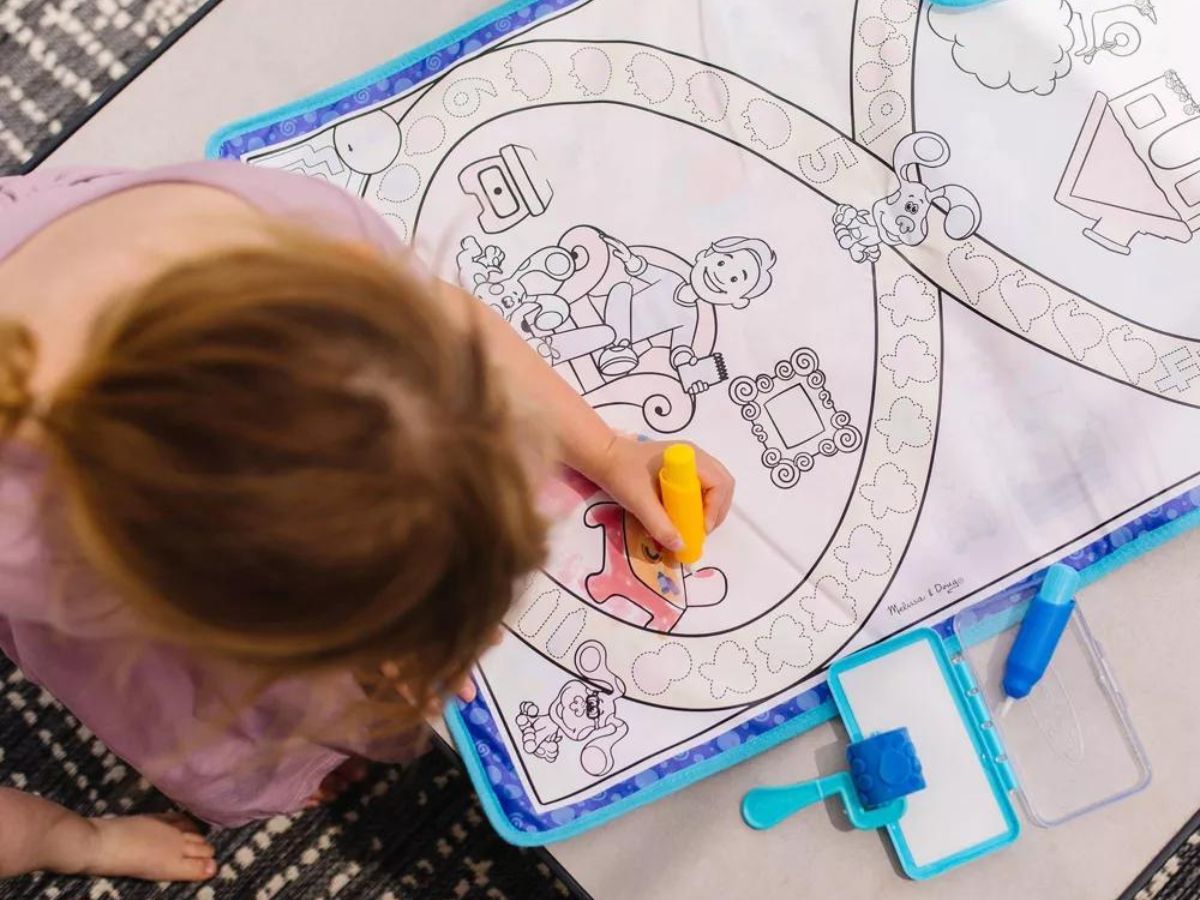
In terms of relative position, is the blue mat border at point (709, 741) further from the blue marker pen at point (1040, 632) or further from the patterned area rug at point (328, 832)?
the patterned area rug at point (328, 832)

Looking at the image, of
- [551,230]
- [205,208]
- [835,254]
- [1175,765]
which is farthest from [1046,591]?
[205,208]

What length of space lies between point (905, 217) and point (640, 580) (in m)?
0.24

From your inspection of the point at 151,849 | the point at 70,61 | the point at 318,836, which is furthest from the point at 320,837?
the point at 70,61

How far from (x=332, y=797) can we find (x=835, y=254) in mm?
471

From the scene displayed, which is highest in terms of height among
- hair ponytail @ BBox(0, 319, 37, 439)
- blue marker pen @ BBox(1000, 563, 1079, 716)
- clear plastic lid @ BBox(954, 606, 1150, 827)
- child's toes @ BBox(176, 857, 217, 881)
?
hair ponytail @ BBox(0, 319, 37, 439)

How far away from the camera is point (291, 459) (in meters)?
0.27

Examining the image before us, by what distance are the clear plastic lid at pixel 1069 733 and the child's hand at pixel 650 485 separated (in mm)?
140

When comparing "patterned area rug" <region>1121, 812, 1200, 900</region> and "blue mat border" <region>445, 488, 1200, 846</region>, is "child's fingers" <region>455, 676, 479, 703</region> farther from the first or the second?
"patterned area rug" <region>1121, 812, 1200, 900</region>

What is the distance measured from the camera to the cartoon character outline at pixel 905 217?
54 centimetres

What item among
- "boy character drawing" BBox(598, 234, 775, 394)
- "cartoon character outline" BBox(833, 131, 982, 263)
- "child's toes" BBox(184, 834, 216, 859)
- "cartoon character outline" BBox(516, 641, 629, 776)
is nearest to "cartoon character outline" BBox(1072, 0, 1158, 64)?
"cartoon character outline" BBox(833, 131, 982, 263)

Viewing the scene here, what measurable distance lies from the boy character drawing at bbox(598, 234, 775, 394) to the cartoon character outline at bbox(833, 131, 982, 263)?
0.05 m

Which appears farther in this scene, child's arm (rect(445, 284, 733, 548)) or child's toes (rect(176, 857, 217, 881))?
child's toes (rect(176, 857, 217, 881))

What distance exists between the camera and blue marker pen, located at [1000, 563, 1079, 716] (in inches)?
18.4

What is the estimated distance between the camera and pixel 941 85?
56 cm
